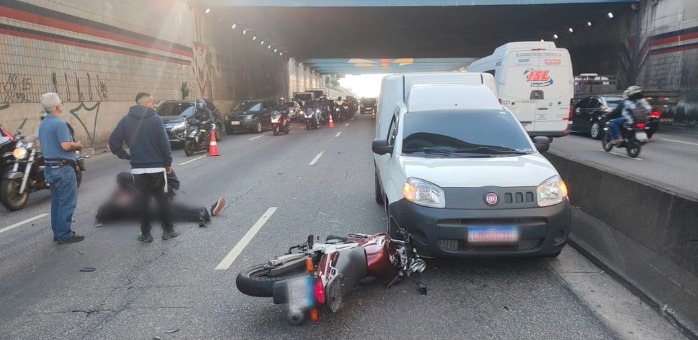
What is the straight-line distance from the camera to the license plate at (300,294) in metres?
3.41

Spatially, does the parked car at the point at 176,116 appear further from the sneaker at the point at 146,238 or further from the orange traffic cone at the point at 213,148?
the sneaker at the point at 146,238

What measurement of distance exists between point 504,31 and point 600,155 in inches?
880

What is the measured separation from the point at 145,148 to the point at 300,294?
312 centimetres

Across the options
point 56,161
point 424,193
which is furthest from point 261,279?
point 56,161

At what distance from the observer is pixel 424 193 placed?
4445 mm

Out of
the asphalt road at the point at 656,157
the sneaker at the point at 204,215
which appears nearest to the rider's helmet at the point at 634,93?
the asphalt road at the point at 656,157

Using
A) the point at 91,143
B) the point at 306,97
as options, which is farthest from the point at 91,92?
the point at 306,97

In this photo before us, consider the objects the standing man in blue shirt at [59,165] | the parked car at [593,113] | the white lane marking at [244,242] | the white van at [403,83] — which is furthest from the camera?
the parked car at [593,113]

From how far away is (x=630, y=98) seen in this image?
12188mm

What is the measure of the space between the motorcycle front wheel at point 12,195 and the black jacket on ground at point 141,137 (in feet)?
10.3

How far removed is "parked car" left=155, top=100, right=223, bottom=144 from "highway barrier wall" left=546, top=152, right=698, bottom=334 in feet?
43.1

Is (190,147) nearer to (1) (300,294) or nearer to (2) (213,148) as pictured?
(2) (213,148)

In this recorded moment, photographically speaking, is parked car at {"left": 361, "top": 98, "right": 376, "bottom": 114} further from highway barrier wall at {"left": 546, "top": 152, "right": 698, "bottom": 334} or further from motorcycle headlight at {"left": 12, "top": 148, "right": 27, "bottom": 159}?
highway barrier wall at {"left": 546, "top": 152, "right": 698, "bottom": 334}

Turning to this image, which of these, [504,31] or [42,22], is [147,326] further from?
[504,31]
